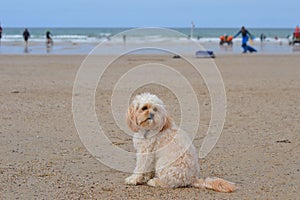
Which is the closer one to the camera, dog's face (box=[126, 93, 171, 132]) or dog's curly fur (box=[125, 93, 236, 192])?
dog's face (box=[126, 93, 171, 132])

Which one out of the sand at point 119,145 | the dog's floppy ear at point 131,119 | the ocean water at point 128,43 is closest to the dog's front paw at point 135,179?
the sand at point 119,145

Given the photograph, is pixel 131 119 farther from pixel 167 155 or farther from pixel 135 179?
pixel 135 179

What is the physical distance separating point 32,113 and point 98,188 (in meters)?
5.47

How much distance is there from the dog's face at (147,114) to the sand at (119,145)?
2.46 ft

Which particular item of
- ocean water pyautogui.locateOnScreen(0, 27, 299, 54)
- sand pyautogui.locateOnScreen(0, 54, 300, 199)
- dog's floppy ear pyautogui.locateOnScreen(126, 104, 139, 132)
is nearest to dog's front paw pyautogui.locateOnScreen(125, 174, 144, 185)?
sand pyautogui.locateOnScreen(0, 54, 300, 199)

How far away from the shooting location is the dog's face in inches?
235

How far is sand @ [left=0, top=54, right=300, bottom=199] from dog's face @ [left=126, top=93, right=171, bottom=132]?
2.46ft

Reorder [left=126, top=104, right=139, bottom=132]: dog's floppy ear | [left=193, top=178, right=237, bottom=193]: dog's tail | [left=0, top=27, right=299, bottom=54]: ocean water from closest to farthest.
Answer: [left=126, top=104, right=139, bottom=132]: dog's floppy ear < [left=193, top=178, right=237, bottom=193]: dog's tail < [left=0, top=27, right=299, bottom=54]: ocean water

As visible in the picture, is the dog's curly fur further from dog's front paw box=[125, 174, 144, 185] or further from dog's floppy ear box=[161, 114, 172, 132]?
dog's front paw box=[125, 174, 144, 185]

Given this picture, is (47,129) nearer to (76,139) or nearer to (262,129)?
(76,139)

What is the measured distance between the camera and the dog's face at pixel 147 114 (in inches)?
235

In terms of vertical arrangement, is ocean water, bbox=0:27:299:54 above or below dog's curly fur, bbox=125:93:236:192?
above

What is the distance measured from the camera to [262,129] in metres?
10.1

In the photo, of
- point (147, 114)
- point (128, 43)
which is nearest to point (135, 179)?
point (147, 114)
